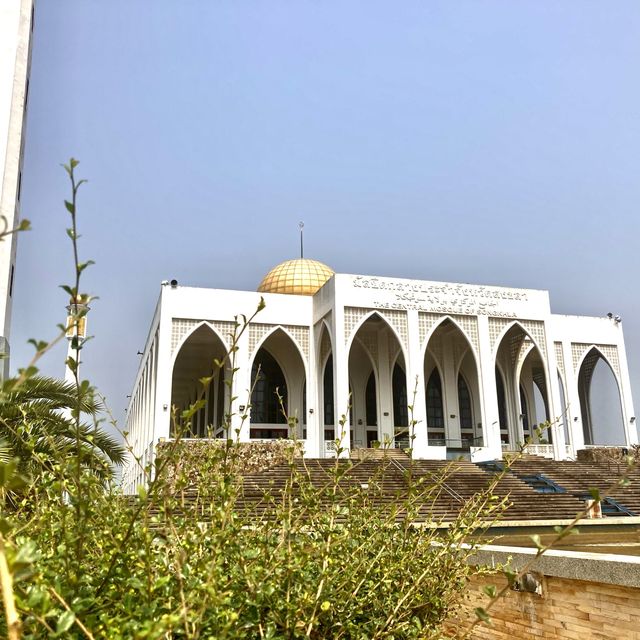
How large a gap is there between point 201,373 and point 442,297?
15.5 meters

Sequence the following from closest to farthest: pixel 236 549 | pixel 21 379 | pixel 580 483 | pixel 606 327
Result: pixel 21 379, pixel 236 549, pixel 580 483, pixel 606 327

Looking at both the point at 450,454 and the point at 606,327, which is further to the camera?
the point at 606,327

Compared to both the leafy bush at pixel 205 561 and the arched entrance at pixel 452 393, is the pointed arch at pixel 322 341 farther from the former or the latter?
the leafy bush at pixel 205 561

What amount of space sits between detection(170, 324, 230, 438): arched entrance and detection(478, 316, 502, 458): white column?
29.7 ft

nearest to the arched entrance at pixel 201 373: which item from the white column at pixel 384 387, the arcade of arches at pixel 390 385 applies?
the arcade of arches at pixel 390 385

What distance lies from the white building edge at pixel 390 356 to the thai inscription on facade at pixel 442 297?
0.04 m

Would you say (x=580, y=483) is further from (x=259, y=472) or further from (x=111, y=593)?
(x=111, y=593)

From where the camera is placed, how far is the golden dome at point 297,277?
28438mm

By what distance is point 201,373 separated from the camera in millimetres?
33906

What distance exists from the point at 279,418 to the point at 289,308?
5676 millimetres

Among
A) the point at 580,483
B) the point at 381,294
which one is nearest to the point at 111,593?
the point at 580,483

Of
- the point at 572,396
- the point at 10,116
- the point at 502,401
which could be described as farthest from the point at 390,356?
the point at 10,116

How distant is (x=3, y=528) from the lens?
1101 mm

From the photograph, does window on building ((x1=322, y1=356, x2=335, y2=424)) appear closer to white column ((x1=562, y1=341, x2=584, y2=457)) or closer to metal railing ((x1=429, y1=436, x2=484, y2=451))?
metal railing ((x1=429, y1=436, x2=484, y2=451))
